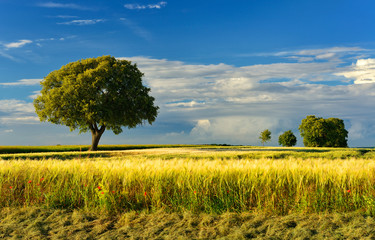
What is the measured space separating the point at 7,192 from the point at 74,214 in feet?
7.11

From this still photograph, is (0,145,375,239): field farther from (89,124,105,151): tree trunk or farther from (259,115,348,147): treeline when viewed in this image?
(259,115,348,147): treeline

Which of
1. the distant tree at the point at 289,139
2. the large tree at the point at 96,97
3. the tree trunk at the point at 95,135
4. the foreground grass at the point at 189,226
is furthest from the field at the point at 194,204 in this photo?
the distant tree at the point at 289,139

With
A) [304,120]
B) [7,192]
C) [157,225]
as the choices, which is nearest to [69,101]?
[7,192]

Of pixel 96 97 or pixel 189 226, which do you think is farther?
pixel 96 97

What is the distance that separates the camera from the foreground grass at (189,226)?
4359 millimetres

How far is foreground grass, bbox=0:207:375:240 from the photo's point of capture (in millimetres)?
4359

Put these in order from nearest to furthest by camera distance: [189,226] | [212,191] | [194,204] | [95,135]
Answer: [189,226] → [194,204] → [212,191] → [95,135]

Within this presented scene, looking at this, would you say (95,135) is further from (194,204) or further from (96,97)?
(194,204)

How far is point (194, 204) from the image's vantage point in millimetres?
5320

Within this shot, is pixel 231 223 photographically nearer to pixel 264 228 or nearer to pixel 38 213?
pixel 264 228

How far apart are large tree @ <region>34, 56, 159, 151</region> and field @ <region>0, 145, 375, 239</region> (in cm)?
2276

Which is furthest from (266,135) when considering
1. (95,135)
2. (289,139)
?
(95,135)

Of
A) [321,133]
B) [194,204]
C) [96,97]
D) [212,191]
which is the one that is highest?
[96,97]

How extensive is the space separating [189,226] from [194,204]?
69 cm
